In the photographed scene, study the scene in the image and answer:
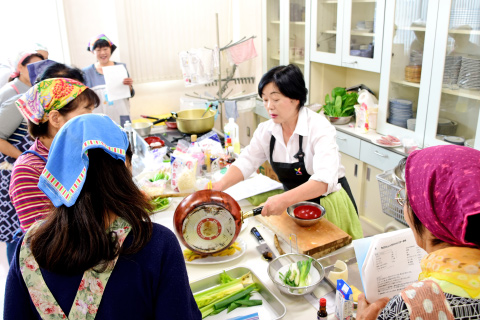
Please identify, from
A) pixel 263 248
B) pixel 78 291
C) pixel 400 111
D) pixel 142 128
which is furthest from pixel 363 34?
pixel 78 291

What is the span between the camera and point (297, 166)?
6.95ft

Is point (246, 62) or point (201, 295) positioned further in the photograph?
point (246, 62)

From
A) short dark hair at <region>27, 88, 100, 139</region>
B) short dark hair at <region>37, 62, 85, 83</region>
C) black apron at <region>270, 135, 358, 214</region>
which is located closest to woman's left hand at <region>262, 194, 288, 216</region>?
black apron at <region>270, 135, 358, 214</region>

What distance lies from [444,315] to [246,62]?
171 inches

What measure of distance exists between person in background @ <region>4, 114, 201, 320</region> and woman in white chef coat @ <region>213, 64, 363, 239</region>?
3.42ft

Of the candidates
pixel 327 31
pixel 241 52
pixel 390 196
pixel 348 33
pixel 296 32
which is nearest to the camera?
pixel 390 196

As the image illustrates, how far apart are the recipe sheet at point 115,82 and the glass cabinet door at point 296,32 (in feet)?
5.69

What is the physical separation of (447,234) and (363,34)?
270 centimetres

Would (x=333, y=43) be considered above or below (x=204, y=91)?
above

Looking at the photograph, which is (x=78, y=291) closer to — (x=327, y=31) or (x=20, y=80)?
(x=20, y=80)

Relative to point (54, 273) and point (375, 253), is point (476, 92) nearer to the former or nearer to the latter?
point (375, 253)

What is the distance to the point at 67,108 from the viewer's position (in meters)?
1.60

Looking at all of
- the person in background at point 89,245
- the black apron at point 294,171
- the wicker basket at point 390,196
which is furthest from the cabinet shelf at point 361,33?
the person in background at point 89,245

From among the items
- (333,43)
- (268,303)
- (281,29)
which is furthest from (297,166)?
(281,29)
